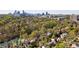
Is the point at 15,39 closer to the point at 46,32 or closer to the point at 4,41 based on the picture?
the point at 4,41

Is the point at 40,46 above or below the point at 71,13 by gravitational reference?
below

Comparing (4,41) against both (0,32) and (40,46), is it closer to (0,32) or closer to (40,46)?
(0,32)
